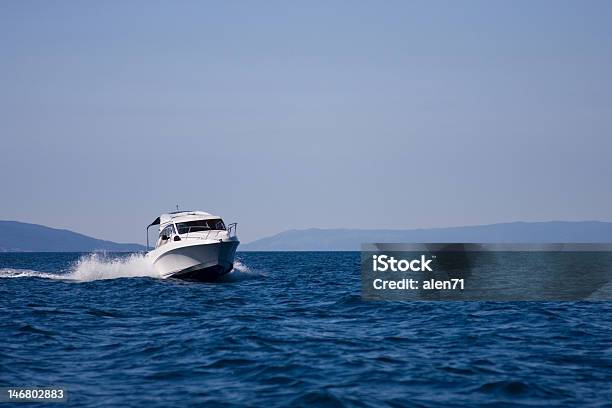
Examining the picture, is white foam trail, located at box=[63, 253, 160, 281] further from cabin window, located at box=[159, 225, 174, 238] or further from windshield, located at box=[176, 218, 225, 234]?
windshield, located at box=[176, 218, 225, 234]

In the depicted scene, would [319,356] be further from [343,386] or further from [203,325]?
[203,325]

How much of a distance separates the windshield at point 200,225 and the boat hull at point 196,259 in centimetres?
120

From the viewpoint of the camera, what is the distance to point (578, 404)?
37.8 ft

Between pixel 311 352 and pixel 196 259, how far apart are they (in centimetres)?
2361

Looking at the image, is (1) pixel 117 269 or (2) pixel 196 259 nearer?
(2) pixel 196 259

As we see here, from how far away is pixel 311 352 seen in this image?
15914 mm

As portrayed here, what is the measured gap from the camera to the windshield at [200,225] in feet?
131

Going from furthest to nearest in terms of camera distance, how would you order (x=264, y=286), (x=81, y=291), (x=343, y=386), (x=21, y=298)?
(x=264, y=286), (x=81, y=291), (x=21, y=298), (x=343, y=386)

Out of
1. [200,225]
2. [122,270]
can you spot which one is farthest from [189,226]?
[122,270]

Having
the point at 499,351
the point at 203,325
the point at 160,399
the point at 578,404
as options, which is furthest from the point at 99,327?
the point at 578,404

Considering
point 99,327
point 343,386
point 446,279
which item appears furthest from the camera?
point 446,279

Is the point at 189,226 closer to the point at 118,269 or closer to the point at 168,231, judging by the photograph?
the point at 168,231

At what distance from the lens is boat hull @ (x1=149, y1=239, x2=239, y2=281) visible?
38.4m

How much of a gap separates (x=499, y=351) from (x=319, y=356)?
4045 mm
